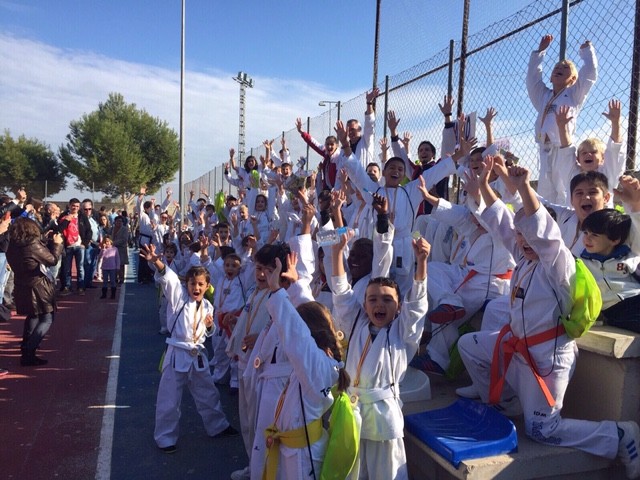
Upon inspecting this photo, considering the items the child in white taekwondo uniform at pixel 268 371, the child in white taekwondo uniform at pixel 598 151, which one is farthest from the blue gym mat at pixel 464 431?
the child in white taekwondo uniform at pixel 598 151

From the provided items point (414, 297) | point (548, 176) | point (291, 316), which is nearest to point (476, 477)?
point (414, 297)

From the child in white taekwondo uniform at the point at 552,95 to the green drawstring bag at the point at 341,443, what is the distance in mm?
3465

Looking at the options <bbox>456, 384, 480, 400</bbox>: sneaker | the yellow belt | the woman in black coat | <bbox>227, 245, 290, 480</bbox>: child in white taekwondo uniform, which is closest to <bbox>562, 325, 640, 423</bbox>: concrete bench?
<bbox>456, 384, 480, 400</bbox>: sneaker

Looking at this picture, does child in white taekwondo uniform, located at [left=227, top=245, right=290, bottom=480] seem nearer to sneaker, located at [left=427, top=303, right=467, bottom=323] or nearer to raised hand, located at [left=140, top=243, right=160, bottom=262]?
raised hand, located at [left=140, top=243, right=160, bottom=262]

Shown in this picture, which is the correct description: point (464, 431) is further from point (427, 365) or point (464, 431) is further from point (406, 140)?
point (406, 140)

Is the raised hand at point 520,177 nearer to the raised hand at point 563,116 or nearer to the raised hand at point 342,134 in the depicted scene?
the raised hand at point 563,116

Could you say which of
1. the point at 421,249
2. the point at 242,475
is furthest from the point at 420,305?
A: the point at 242,475

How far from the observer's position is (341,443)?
2752 millimetres

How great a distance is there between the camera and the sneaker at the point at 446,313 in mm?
4207

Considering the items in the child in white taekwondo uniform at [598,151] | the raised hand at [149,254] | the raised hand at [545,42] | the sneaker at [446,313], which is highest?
the raised hand at [545,42]

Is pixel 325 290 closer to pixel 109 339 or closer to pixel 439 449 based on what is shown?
pixel 439 449

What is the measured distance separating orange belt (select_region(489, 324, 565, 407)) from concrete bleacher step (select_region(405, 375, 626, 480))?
300 mm

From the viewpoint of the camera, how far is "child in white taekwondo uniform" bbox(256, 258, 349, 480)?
9.19 ft

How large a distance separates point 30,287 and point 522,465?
20.6ft
